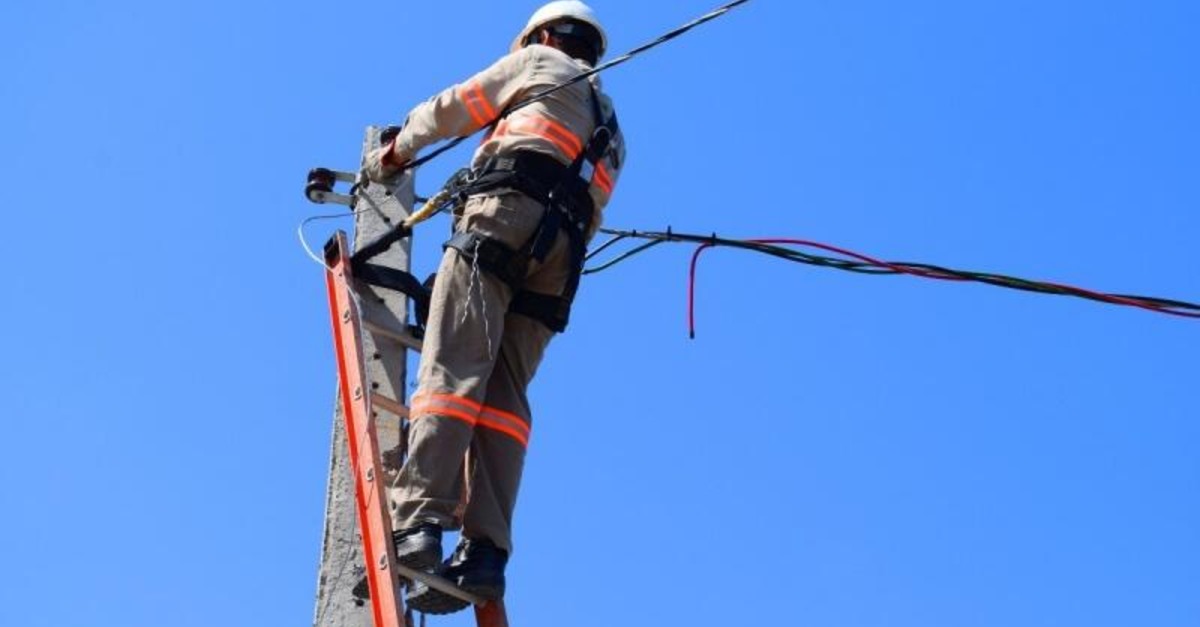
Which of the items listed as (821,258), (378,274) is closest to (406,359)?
(378,274)

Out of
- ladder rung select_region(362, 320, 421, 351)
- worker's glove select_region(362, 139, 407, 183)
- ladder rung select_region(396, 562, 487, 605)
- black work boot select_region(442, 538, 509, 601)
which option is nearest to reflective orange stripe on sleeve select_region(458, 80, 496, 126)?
worker's glove select_region(362, 139, 407, 183)

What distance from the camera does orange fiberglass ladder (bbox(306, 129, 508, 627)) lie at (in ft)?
19.5

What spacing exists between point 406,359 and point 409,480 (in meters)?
0.78

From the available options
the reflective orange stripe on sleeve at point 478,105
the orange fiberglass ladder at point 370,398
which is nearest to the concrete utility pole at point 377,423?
the orange fiberglass ladder at point 370,398

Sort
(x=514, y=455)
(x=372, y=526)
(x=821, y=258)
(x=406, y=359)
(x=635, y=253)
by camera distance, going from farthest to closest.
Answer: (x=635, y=253) → (x=821, y=258) → (x=406, y=359) → (x=514, y=455) → (x=372, y=526)

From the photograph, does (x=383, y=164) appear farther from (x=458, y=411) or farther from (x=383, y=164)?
(x=458, y=411)

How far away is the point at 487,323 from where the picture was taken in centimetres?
654

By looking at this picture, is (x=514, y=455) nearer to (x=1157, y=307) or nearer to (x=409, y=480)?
(x=409, y=480)

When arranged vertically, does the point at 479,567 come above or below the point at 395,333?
below

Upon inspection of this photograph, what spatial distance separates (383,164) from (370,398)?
1123 mm

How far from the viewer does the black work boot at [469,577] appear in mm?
6137

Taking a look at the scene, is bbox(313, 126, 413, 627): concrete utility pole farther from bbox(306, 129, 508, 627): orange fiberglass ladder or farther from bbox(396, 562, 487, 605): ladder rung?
bbox(396, 562, 487, 605): ladder rung

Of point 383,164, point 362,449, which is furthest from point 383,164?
point 362,449

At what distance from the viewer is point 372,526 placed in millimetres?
6055
